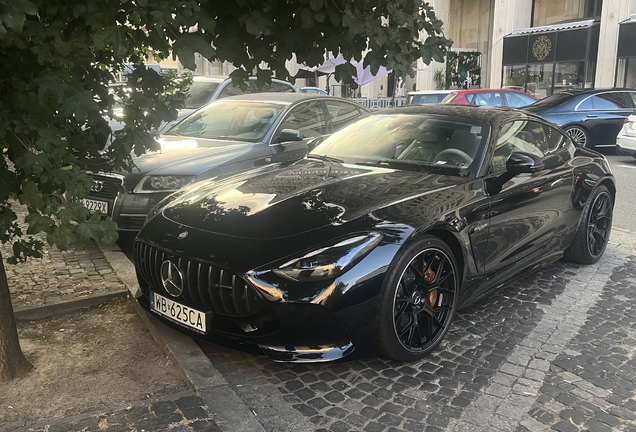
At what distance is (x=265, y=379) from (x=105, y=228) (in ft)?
4.42

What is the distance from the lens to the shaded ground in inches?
121

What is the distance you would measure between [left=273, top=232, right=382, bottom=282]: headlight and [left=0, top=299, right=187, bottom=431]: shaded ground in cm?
89

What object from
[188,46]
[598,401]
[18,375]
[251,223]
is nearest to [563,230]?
[598,401]

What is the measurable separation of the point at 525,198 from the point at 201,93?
7085 millimetres

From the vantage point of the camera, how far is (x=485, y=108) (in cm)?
491

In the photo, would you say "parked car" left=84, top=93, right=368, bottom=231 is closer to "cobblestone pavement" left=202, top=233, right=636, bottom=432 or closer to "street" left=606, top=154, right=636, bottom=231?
"cobblestone pavement" left=202, top=233, right=636, bottom=432

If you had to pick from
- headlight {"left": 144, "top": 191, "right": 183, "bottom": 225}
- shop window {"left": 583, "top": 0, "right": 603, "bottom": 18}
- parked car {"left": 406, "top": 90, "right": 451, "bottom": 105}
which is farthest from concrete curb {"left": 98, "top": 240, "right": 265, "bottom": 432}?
shop window {"left": 583, "top": 0, "right": 603, "bottom": 18}

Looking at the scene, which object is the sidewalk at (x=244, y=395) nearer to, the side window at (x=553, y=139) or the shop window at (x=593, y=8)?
the side window at (x=553, y=139)

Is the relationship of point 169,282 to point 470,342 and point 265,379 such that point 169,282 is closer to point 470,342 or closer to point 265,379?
point 265,379

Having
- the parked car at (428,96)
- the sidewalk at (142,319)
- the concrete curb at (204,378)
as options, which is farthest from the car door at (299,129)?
the parked car at (428,96)

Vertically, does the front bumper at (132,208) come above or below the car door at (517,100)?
below

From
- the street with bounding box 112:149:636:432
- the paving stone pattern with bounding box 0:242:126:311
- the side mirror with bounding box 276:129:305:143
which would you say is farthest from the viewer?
the side mirror with bounding box 276:129:305:143

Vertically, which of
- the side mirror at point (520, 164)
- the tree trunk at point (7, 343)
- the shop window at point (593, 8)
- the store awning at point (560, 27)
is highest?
the shop window at point (593, 8)

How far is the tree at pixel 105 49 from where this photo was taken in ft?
7.88
